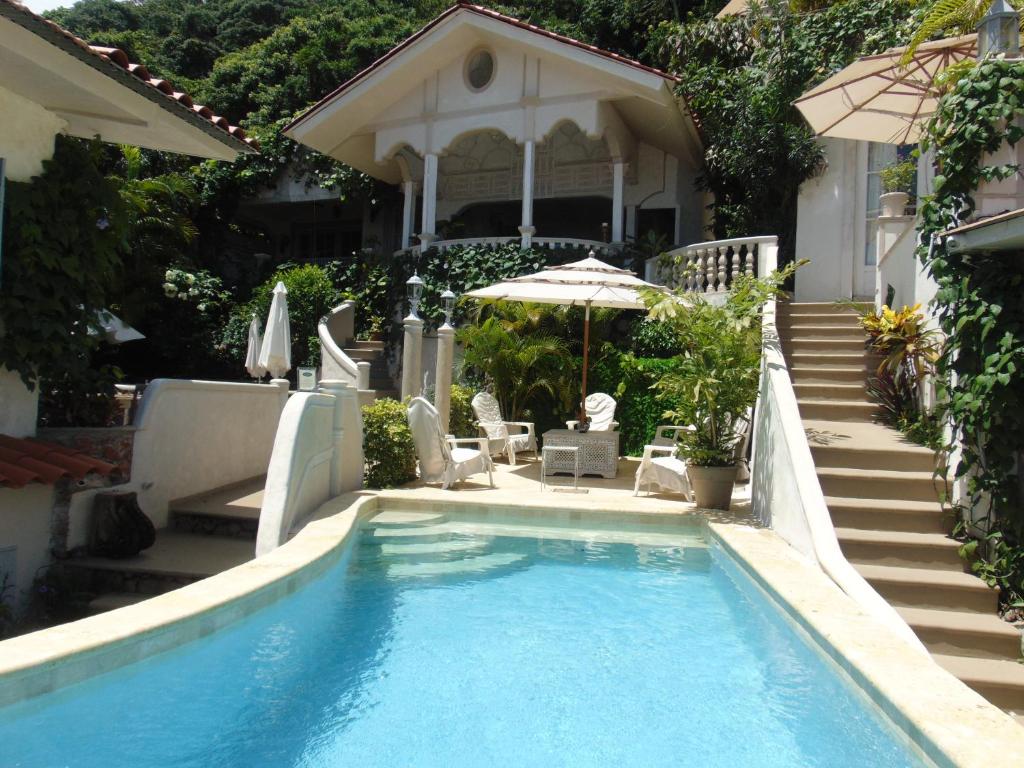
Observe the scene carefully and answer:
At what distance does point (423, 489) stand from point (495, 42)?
10584 mm

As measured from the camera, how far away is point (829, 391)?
30.5 ft

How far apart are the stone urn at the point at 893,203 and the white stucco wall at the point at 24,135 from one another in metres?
10.3

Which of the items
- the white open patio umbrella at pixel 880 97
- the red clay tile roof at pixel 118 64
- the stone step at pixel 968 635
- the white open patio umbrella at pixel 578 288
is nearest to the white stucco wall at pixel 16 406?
the red clay tile roof at pixel 118 64

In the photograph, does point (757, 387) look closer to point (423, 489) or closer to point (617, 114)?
point (423, 489)

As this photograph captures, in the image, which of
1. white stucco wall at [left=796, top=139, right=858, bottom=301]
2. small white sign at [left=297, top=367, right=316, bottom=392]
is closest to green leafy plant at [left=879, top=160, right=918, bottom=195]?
white stucco wall at [left=796, top=139, right=858, bottom=301]

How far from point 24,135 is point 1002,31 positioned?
326 inches

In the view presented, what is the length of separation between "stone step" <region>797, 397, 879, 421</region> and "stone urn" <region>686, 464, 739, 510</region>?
4.48ft

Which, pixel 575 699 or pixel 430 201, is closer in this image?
pixel 575 699

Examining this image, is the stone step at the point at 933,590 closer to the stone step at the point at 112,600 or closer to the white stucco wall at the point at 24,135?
the stone step at the point at 112,600

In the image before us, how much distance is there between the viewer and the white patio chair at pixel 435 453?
8.91 m

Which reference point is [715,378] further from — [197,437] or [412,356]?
[197,437]

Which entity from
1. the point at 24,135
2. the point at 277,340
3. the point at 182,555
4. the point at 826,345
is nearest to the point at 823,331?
the point at 826,345

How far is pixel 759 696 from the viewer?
12.9 ft

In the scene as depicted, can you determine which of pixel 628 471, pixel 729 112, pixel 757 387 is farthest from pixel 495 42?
pixel 757 387
